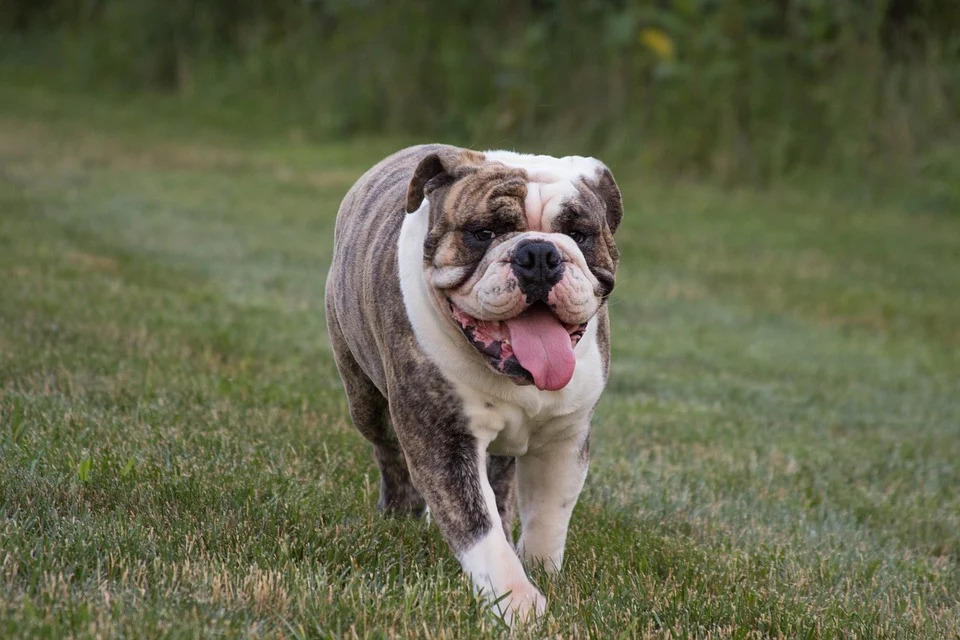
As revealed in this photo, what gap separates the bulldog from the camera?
3.88 metres

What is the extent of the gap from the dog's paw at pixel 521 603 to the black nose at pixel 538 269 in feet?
2.72

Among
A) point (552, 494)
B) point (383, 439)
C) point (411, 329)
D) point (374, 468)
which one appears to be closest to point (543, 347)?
point (411, 329)

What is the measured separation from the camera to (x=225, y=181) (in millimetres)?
16656

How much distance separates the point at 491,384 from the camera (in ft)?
13.4

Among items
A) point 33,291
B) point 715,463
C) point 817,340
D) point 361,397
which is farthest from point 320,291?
point 361,397

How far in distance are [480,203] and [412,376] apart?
1.89ft

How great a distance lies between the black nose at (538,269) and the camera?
12.5ft

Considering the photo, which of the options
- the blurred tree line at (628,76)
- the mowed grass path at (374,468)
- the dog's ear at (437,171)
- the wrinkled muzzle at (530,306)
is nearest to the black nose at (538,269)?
the wrinkled muzzle at (530,306)

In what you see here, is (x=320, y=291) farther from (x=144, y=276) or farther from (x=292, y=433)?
(x=292, y=433)

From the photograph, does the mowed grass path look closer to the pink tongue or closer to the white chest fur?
the white chest fur

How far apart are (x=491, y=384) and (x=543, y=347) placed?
9.9 inches

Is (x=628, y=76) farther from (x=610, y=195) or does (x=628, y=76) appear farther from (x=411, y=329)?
(x=411, y=329)

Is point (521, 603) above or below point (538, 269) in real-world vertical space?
below

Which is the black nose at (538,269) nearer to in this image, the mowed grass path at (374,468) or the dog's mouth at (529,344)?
the dog's mouth at (529,344)
